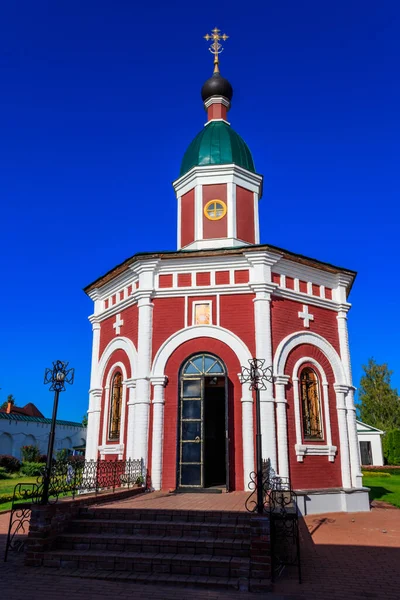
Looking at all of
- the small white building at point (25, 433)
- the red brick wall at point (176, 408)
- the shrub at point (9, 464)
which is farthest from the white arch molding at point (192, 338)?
the small white building at point (25, 433)

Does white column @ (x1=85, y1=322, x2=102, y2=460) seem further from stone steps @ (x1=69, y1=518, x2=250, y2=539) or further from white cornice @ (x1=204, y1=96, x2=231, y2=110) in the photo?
white cornice @ (x1=204, y1=96, x2=231, y2=110)

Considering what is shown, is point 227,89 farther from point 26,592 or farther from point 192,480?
point 26,592

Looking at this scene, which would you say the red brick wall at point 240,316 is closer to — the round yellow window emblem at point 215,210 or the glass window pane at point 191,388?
the glass window pane at point 191,388

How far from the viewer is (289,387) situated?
1286 centimetres

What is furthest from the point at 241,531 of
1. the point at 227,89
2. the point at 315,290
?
the point at 227,89

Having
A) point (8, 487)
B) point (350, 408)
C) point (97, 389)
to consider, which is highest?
point (97, 389)

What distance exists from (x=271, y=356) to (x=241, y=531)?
553 cm

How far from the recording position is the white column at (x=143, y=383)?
12.2m

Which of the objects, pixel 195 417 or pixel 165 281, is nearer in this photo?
pixel 195 417

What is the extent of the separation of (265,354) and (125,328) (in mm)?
4327

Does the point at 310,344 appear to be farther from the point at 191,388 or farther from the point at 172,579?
the point at 172,579

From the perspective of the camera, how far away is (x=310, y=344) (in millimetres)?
13695

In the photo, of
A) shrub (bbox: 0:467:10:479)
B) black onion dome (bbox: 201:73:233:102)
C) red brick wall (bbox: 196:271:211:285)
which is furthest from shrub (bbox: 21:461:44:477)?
black onion dome (bbox: 201:73:233:102)

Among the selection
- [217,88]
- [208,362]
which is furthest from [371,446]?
[217,88]
